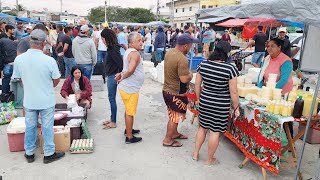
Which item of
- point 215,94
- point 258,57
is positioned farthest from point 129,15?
point 215,94

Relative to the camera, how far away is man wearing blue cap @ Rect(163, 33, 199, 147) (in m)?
3.61

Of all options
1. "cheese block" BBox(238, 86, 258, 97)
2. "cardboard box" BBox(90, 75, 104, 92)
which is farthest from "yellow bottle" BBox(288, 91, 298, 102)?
"cardboard box" BBox(90, 75, 104, 92)

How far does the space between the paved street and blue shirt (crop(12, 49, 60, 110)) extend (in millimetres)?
835

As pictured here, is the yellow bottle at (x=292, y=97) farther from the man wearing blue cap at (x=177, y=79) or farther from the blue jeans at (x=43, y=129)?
the blue jeans at (x=43, y=129)

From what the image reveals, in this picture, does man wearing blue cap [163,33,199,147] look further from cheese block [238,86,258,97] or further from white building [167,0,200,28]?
white building [167,0,200,28]

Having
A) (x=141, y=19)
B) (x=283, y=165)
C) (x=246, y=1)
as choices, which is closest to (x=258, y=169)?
(x=283, y=165)

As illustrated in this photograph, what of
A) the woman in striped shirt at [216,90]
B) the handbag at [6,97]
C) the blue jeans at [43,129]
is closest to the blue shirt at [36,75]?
the blue jeans at [43,129]

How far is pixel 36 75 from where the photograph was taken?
3.21m

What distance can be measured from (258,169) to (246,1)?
2274 millimetres

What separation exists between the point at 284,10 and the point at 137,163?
8.45ft

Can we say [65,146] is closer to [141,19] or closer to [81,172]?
[81,172]

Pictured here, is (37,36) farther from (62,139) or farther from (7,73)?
(7,73)

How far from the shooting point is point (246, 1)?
375cm

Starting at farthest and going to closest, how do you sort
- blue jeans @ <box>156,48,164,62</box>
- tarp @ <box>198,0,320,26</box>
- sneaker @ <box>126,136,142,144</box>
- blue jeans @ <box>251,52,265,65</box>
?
blue jeans @ <box>156,48,164,62</box> < blue jeans @ <box>251,52,265,65</box> < sneaker @ <box>126,136,142,144</box> < tarp @ <box>198,0,320,26</box>
